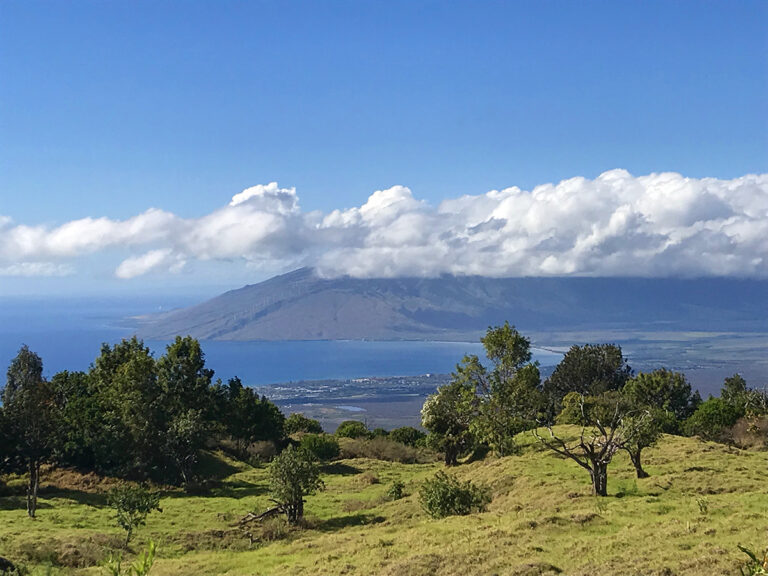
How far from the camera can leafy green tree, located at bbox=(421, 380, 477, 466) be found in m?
58.8

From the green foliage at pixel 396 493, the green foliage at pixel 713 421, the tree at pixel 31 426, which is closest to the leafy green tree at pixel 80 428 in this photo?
the tree at pixel 31 426

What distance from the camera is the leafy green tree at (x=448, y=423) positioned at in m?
58.8

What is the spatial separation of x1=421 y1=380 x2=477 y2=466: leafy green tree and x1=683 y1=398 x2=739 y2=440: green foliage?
23272mm

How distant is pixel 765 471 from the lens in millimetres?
41688

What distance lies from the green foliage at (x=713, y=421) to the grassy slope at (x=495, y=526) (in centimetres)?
1196

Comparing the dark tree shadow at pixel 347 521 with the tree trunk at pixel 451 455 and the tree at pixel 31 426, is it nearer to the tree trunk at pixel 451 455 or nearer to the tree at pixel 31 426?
the tree trunk at pixel 451 455

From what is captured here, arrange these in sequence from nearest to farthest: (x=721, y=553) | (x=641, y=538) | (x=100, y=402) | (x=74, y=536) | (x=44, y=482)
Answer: (x=721, y=553) < (x=641, y=538) < (x=74, y=536) < (x=44, y=482) < (x=100, y=402)

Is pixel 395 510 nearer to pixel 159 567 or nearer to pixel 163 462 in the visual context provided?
pixel 159 567

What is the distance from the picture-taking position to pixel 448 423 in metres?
60.3

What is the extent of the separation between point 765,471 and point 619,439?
11.9 meters

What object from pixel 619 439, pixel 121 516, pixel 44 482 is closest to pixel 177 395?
pixel 44 482

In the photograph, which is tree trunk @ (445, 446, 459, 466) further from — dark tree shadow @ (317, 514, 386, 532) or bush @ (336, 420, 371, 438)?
bush @ (336, 420, 371, 438)

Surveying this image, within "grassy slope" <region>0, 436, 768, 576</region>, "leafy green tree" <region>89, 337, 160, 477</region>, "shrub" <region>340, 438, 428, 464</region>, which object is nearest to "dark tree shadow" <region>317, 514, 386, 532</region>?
"grassy slope" <region>0, 436, 768, 576</region>

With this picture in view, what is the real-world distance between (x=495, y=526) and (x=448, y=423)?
30.6m
